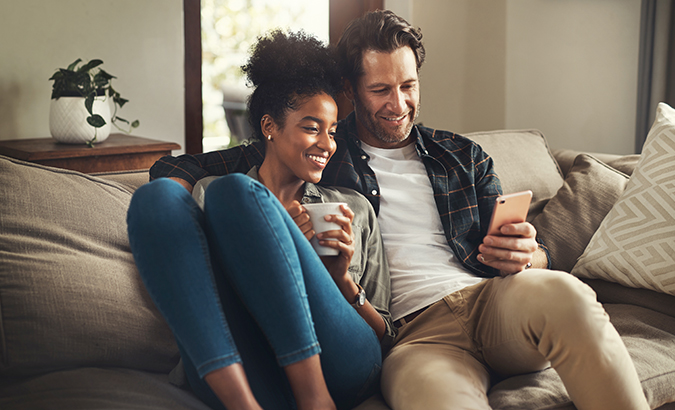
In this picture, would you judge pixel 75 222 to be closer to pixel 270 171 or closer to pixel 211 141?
pixel 270 171

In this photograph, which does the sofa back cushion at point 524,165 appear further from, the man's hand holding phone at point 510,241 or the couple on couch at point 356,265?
the man's hand holding phone at point 510,241

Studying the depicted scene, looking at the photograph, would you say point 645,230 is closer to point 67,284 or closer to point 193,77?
point 67,284

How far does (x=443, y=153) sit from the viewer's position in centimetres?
156

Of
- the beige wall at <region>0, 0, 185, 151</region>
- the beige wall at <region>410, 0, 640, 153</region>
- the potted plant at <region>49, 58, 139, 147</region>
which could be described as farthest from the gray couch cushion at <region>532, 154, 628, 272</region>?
the beige wall at <region>0, 0, 185, 151</region>

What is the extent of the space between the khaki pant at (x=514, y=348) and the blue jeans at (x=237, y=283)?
6.0 inches

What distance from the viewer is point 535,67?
3.15 meters

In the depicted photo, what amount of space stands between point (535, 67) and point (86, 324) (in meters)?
2.82

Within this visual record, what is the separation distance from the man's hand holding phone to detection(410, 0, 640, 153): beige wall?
7.08 feet

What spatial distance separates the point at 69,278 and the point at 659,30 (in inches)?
129

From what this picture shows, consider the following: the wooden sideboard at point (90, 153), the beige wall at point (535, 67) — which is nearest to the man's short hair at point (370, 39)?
the wooden sideboard at point (90, 153)

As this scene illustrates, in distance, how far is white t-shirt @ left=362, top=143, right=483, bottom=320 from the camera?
4.33 feet

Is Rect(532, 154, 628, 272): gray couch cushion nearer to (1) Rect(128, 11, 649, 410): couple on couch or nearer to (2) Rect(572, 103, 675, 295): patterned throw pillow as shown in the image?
(2) Rect(572, 103, 675, 295): patterned throw pillow

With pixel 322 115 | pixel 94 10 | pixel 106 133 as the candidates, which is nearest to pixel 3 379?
pixel 322 115

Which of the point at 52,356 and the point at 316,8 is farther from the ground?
the point at 316,8
